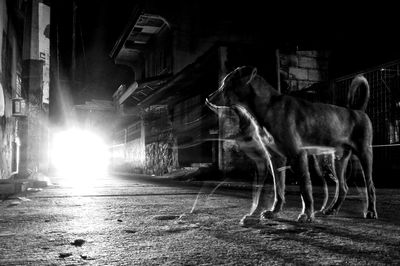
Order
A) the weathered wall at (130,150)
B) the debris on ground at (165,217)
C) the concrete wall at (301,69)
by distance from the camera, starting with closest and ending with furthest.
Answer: the debris on ground at (165,217), the concrete wall at (301,69), the weathered wall at (130,150)

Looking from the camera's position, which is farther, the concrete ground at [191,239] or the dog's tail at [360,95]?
the dog's tail at [360,95]

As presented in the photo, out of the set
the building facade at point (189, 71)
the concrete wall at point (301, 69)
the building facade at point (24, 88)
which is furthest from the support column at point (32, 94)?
the concrete wall at point (301, 69)

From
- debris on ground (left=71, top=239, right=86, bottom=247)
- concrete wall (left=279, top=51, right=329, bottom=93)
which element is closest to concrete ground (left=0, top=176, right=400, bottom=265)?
debris on ground (left=71, top=239, right=86, bottom=247)

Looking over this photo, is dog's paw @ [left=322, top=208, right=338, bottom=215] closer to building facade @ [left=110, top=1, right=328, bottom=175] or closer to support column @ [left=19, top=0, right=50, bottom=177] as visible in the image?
building facade @ [left=110, top=1, right=328, bottom=175]

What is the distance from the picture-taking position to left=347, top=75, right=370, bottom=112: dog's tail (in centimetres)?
436

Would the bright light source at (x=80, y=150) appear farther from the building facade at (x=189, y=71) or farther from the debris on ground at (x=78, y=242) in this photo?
the debris on ground at (x=78, y=242)

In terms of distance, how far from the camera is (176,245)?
2.68 metres

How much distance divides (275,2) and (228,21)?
99.8 inches

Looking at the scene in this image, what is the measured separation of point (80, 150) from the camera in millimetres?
36469

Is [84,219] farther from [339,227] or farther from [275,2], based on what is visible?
[275,2]

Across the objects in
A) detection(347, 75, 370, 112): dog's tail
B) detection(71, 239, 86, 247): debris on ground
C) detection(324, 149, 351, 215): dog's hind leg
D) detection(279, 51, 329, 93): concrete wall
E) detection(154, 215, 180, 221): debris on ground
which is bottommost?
detection(154, 215, 180, 221): debris on ground

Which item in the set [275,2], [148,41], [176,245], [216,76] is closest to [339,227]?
[176,245]

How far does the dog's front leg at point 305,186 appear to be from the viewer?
363 centimetres

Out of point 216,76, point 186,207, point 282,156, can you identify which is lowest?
point 186,207
